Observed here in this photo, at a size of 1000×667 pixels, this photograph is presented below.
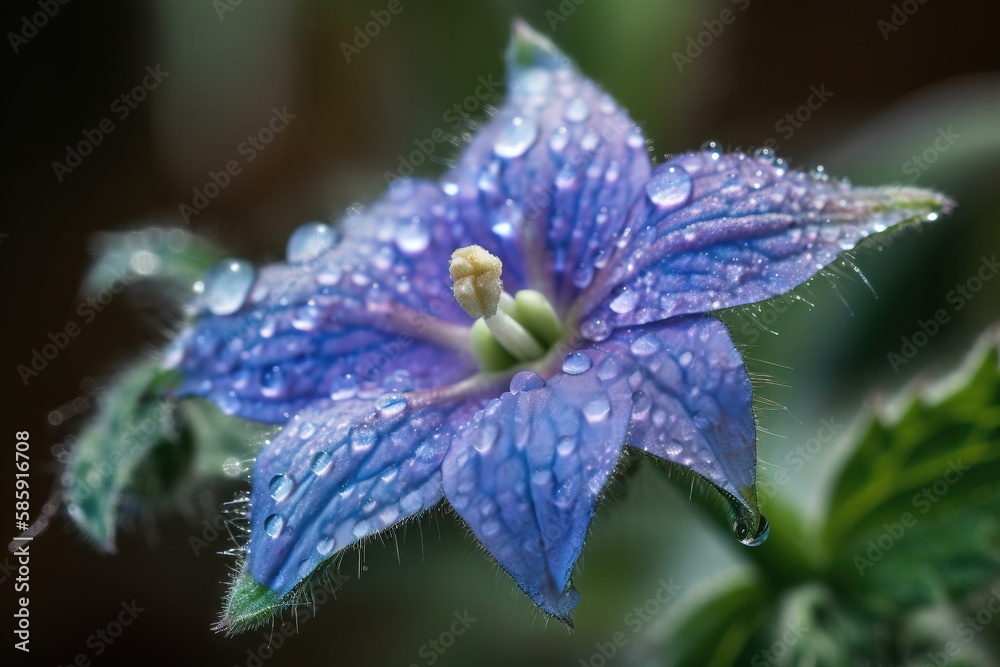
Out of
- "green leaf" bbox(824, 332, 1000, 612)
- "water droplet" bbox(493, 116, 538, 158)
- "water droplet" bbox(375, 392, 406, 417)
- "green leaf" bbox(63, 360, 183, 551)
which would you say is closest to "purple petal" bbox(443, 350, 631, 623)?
"water droplet" bbox(375, 392, 406, 417)

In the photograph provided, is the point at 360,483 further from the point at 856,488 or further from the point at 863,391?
the point at 863,391

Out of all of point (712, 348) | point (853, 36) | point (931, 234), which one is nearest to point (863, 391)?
point (931, 234)

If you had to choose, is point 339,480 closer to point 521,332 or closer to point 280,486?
point 280,486

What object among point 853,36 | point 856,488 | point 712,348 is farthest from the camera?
point 853,36

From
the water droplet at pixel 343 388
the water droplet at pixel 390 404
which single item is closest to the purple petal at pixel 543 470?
the water droplet at pixel 390 404

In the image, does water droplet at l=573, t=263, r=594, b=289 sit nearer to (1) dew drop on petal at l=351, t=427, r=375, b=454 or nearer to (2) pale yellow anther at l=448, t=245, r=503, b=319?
(2) pale yellow anther at l=448, t=245, r=503, b=319

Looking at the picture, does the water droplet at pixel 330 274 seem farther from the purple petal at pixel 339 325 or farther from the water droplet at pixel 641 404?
the water droplet at pixel 641 404

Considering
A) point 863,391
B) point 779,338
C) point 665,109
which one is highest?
point 665,109

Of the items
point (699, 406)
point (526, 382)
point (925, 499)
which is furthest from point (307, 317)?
point (925, 499)
